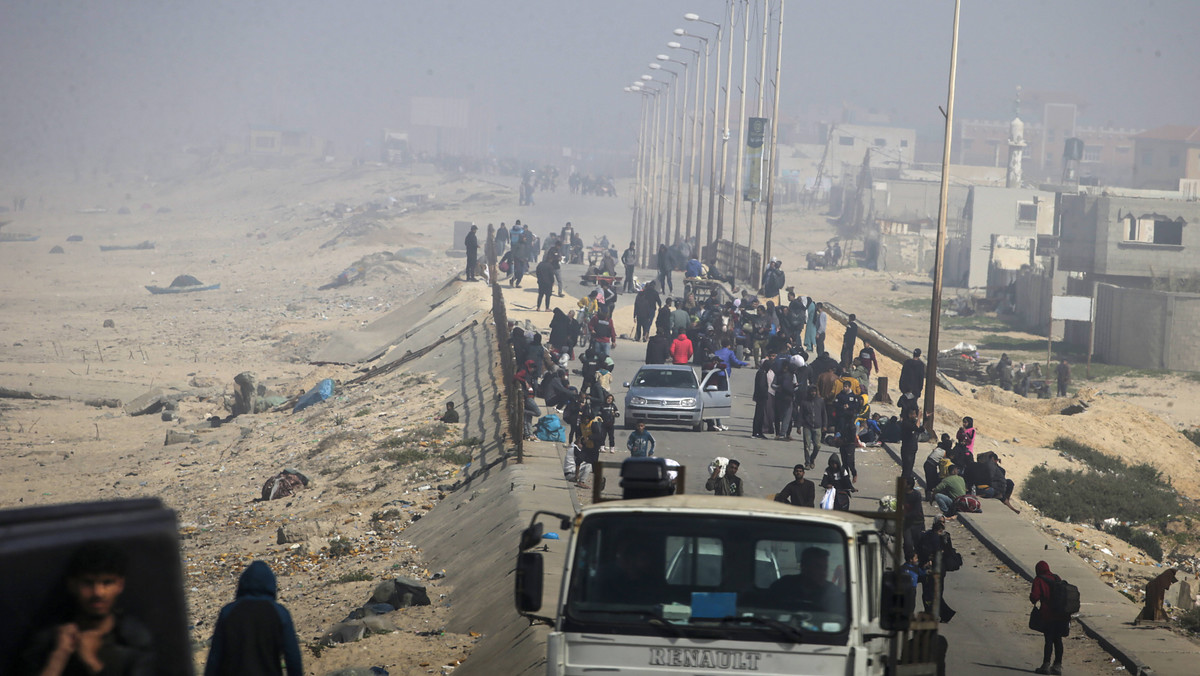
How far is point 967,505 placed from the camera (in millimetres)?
18250

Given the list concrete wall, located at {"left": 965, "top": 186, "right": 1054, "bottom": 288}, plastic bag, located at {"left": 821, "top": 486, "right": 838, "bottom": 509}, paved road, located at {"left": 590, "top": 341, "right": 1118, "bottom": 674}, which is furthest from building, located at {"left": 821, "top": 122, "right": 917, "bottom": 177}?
plastic bag, located at {"left": 821, "top": 486, "right": 838, "bottom": 509}

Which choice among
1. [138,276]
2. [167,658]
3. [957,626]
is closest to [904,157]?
[138,276]

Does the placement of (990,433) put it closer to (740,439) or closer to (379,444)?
(740,439)

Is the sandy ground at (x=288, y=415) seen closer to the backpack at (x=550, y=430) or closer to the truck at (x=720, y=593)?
the backpack at (x=550, y=430)

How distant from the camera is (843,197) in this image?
109 meters

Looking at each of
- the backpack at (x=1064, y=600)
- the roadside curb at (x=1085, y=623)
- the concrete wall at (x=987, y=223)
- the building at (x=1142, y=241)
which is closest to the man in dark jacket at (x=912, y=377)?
the roadside curb at (x=1085, y=623)

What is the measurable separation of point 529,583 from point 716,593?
0.88 m

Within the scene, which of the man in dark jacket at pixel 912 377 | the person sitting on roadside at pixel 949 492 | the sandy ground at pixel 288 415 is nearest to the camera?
the sandy ground at pixel 288 415

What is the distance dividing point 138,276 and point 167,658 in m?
72.2

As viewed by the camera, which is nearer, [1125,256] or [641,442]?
[641,442]

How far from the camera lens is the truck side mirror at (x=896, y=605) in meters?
5.81

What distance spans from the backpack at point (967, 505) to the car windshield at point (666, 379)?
218 inches

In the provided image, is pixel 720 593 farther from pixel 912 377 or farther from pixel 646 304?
pixel 646 304

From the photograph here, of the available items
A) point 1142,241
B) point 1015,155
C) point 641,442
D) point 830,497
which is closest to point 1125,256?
point 1142,241
